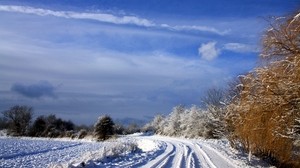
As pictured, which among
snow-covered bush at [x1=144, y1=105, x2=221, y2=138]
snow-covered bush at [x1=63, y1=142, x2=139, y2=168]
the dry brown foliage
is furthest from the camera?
snow-covered bush at [x1=144, y1=105, x2=221, y2=138]

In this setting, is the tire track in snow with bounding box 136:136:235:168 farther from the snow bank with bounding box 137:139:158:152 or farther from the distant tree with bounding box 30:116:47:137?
the distant tree with bounding box 30:116:47:137

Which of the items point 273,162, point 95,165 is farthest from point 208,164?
point 95,165

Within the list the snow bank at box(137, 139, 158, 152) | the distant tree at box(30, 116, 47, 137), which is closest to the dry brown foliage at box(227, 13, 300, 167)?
the snow bank at box(137, 139, 158, 152)

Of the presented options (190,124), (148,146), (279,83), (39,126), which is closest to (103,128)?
(190,124)

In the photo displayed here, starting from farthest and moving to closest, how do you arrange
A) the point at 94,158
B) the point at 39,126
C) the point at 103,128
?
the point at 39,126 → the point at 103,128 → the point at 94,158

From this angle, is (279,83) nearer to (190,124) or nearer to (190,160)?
(190,160)

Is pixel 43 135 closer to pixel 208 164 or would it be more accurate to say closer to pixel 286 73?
pixel 208 164

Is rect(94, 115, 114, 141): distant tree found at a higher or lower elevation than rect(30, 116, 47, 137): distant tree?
lower

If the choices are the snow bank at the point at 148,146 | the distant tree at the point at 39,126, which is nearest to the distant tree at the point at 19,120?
the distant tree at the point at 39,126

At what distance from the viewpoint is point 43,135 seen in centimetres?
11494

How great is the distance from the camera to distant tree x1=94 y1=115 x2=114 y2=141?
92188 mm

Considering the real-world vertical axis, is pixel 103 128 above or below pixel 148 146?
above

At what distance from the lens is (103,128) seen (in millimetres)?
92938

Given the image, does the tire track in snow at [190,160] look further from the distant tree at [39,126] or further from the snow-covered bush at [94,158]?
the distant tree at [39,126]
